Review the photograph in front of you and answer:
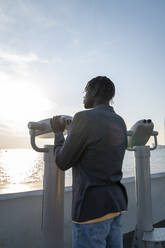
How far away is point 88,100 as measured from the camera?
1.13m

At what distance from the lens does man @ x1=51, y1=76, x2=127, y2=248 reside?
3.05ft

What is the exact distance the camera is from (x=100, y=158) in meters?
0.98

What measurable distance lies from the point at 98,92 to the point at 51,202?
735mm

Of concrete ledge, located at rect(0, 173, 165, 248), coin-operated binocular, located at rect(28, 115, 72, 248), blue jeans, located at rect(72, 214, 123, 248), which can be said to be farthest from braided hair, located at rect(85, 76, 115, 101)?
concrete ledge, located at rect(0, 173, 165, 248)

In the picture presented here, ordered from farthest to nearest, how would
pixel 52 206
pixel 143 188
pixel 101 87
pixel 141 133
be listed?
pixel 143 188 < pixel 141 133 < pixel 52 206 < pixel 101 87

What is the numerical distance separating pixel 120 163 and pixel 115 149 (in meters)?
0.09

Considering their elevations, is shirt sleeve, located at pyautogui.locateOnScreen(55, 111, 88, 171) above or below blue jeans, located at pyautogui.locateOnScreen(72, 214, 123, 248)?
above

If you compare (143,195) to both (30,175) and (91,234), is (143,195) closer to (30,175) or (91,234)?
(91,234)

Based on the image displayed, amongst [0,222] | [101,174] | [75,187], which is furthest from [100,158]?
[0,222]

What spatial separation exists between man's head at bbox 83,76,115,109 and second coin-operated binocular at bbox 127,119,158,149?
653 millimetres

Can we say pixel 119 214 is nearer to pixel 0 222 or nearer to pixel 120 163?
pixel 120 163

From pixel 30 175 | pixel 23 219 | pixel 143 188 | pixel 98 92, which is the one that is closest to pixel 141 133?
pixel 143 188

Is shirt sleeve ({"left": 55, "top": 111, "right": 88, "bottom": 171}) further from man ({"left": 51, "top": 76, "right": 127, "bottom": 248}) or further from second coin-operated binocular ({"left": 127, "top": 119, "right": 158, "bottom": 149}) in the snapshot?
second coin-operated binocular ({"left": 127, "top": 119, "right": 158, "bottom": 149})

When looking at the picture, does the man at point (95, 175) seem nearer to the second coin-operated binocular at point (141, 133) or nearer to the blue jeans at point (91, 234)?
the blue jeans at point (91, 234)
